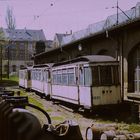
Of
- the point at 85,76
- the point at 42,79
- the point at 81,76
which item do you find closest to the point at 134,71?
the point at 81,76

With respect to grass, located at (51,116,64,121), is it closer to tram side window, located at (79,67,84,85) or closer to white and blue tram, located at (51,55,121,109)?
white and blue tram, located at (51,55,121,109)

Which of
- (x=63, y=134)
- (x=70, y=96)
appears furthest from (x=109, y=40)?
(x=63, y=134)

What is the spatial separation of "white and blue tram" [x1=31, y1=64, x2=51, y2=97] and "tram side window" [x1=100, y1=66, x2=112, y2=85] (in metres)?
9.81

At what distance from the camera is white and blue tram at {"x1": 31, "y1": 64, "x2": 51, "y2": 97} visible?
89.6 feet

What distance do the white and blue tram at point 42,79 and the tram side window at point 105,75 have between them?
981 cm

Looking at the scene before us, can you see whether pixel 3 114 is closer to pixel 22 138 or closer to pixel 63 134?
pixel 22 138

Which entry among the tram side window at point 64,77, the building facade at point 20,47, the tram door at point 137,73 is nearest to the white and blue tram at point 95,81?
the tram side window at point 64,77

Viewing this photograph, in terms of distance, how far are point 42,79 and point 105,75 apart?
13.4 m

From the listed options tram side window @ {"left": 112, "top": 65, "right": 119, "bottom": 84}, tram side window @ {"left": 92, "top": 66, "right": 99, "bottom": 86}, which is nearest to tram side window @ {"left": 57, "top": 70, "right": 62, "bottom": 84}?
tram side window @ {"left": 112, "top": 65, "right": 119, "bottom": 84}

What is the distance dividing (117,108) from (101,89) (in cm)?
147

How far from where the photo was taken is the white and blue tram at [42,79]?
89.6 feet

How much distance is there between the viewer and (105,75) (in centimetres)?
1739

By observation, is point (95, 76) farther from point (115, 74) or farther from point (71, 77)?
point (71, 77)

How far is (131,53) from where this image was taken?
65.4 feet
